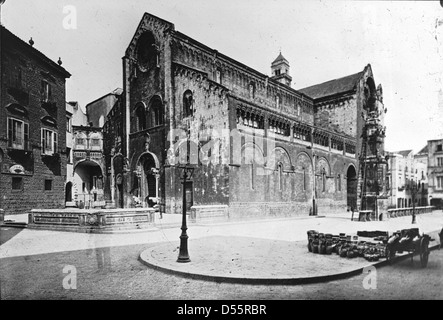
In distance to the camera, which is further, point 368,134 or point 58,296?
point 368,134

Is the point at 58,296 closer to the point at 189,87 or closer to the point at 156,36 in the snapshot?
the point at 189,87

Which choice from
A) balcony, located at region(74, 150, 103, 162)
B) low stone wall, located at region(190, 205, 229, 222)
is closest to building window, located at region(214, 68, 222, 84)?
low stone wall, located at region(190, 205, 229, 222)

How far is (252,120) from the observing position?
2352cm

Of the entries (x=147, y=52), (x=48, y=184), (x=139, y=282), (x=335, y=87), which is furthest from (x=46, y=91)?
(x=335, y=87)

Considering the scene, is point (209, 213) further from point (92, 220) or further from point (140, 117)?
point (140, 117)

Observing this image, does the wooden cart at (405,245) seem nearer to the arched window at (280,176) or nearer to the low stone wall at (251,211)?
the low stone wall at (251,211)

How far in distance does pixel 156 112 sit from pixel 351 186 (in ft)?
75.2

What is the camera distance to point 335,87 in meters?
43.0

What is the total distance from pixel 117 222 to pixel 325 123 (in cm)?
3265

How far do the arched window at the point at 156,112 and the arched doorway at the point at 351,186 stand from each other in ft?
72.1

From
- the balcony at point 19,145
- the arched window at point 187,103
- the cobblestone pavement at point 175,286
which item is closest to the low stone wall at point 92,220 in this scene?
the cobblestone pavement at point 175,286

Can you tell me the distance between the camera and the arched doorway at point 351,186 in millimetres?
36031

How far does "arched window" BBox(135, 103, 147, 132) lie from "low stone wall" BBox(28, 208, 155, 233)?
14.0m
